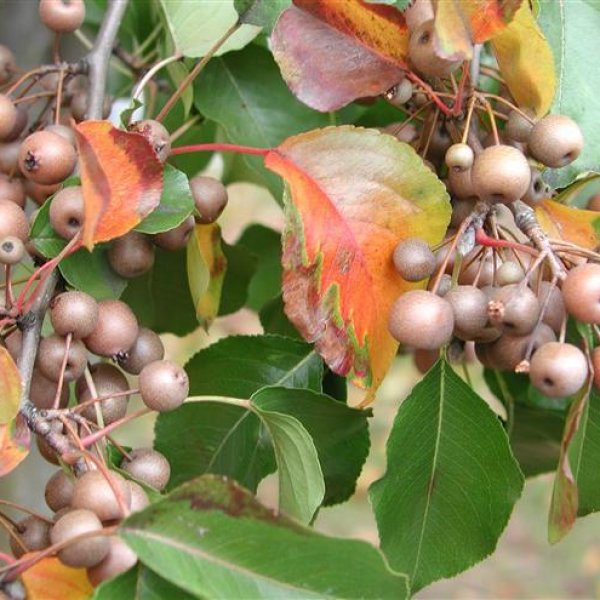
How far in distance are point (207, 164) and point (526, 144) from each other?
486 mm

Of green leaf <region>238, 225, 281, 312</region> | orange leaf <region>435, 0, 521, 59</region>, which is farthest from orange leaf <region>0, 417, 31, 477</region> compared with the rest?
green leaf <region>238, 225, 281, 312</region>

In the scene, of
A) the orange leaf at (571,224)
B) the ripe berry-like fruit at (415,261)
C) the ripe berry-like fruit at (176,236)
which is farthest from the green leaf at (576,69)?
the ripe berry-like fruit at (176,236)

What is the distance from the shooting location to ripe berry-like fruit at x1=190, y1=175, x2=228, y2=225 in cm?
81

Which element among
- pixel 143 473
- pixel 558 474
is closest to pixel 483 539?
pixel 558 474

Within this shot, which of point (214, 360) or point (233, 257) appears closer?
point (214, 360)

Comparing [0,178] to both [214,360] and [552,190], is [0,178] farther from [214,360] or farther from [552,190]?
[552,190]

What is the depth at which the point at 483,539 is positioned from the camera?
76 centimetres

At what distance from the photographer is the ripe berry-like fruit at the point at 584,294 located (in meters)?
0.61

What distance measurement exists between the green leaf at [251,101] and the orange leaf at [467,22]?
0.98 ft

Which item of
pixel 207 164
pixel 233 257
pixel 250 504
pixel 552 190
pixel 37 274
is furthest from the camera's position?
pixel 207 164

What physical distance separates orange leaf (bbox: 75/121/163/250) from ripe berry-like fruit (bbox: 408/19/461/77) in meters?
0.18

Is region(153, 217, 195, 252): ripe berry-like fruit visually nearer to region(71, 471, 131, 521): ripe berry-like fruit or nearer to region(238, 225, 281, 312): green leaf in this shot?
region(71, 471, 131, 521): ripe berry-like fruit

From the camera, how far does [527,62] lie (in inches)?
28.5

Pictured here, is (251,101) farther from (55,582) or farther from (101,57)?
(55,582)
